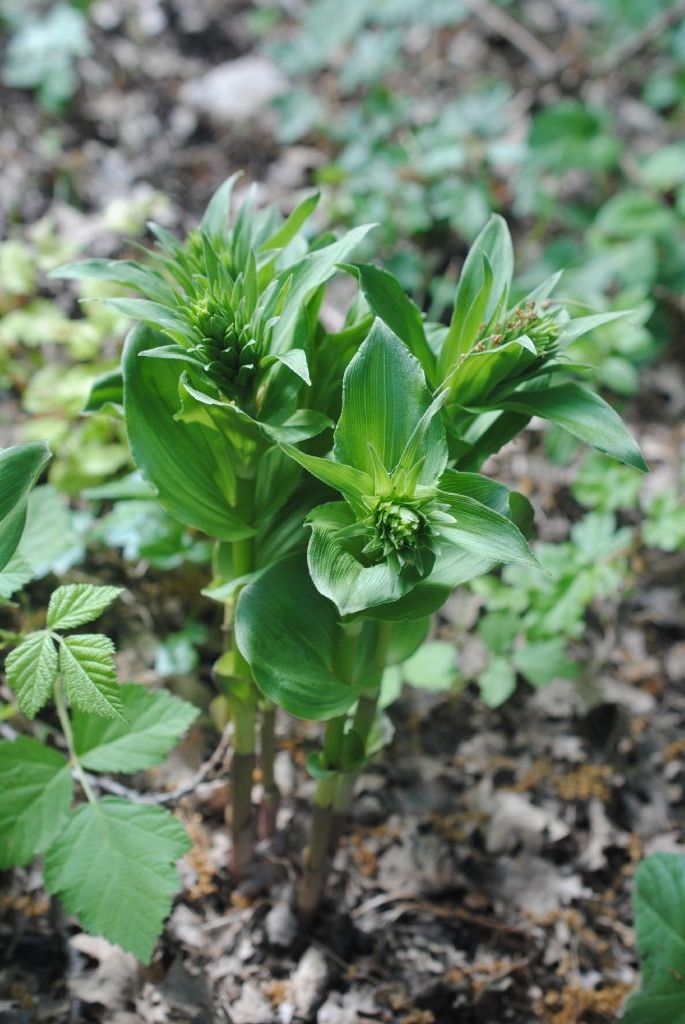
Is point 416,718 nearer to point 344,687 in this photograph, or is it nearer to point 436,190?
point 344,687

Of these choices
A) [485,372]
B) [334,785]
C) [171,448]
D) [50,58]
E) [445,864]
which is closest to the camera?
[485,372]

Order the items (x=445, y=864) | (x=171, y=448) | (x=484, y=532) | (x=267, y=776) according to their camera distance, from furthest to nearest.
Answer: (x=445, y=864), (x=267, y=776), (x=171, y=448), (x=484, y=532)

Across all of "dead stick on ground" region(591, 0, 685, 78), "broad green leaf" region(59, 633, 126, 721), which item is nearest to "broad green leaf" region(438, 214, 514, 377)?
"broad green leaf" region(59, 633, 126, 721)

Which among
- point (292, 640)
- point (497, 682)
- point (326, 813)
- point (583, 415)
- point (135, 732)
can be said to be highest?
point (583, 415)

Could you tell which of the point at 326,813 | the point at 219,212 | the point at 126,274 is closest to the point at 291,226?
the point at 219,212

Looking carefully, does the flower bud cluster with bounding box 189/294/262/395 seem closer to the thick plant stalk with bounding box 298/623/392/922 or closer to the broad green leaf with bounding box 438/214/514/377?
the broad green leaf with bounding box 438/214/514/377

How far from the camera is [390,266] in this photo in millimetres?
2686

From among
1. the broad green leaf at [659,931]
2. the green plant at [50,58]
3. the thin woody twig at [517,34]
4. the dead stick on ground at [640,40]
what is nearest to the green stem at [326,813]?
the broad green leaf at [659,931]

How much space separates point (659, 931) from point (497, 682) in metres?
0.53

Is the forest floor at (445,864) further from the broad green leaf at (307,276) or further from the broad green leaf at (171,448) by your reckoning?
the broad green leaf at (307,276)

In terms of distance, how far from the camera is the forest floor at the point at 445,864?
1526 mm

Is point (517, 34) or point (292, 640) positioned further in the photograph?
point (517, 34)

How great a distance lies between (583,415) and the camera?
1.04 metres

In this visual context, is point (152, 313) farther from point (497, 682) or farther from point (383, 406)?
point (497, 682)
